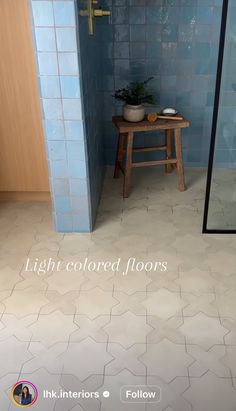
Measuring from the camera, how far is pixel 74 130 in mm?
2105

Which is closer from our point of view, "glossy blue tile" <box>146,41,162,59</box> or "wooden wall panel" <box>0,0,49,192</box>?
"wooden wall panel" <box>0,0,49,192</box>

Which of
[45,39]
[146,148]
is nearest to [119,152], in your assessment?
[146,148]

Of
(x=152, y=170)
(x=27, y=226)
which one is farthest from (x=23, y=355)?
(x=152, y=170)

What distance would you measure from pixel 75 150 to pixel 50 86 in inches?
14.4

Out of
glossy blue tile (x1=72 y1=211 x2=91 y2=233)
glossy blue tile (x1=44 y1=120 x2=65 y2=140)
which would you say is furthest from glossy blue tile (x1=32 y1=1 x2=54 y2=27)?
glossy blue tile (x1=72 y1=211 x2=91 y2=233)

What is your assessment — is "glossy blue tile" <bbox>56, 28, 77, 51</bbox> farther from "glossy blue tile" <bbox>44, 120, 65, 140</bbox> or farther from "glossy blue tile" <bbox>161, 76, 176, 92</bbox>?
"glossy blue tile" <bbox>161, 76, 176, 92</bbox>

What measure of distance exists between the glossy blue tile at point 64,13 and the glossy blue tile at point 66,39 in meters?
0.03

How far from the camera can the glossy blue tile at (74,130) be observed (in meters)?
2.09

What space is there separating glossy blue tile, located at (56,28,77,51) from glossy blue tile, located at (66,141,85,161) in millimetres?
487

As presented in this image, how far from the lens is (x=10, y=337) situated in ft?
5.56

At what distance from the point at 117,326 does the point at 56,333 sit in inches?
10.7

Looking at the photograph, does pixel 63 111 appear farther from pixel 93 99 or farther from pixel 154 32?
pixel 154 32

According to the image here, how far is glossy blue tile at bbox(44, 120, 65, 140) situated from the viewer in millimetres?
2092

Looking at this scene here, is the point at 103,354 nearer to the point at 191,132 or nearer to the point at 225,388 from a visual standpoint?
the point at 225,388
